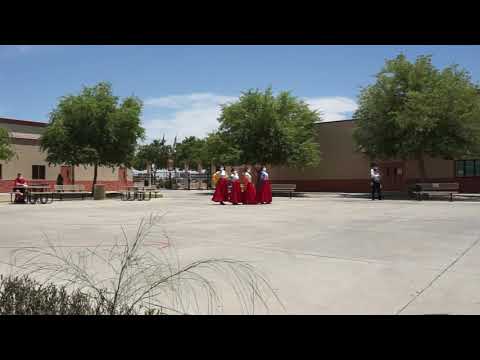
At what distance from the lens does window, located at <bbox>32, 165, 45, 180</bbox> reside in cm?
3669

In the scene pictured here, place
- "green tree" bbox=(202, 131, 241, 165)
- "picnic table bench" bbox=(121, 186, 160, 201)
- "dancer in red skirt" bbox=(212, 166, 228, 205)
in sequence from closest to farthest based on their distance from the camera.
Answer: "dancer in red skirt" bbox=(212, 166, 228, 205)
"picnic table bench" bbox=(121, 186, 160, 201)
"green tree" bbox=(202, 131, 241, 165)

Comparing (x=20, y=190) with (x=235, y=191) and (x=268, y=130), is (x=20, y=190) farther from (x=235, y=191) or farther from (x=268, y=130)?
(x=268, y=130)

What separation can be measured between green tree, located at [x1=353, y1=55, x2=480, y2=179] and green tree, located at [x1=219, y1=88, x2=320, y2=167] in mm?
5654

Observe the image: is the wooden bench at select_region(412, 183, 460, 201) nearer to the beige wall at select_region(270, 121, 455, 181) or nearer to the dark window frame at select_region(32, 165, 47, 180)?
the beige wall at select_region(270, 121, 455, 181)

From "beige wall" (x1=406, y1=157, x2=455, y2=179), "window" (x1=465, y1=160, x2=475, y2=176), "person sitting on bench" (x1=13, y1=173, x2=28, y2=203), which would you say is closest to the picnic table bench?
"person sitting on bench" (x1=13, y1=173, x2=28, y2=203)

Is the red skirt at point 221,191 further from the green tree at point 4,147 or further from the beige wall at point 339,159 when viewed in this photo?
the beige wall at point 339,159

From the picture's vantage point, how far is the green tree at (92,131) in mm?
28062

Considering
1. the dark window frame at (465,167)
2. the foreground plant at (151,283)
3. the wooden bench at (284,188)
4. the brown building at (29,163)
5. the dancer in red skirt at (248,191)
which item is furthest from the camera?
the brown building at (29,163)

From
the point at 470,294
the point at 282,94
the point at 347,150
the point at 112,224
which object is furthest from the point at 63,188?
the point at 470,294

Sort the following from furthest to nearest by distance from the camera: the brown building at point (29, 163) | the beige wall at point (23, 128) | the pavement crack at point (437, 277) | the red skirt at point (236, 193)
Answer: the beige wall at point (23, 128), the brown building at point (29, 163), the red skirt at point (236, 193), the pavement crack at point (437, 277)

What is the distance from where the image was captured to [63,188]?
25.5m

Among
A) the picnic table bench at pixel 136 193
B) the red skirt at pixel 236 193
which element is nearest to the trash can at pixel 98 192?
the picnic table bench at pixel 136 193

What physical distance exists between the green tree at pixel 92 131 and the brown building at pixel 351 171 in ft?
52.7
